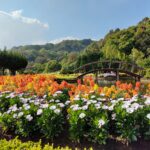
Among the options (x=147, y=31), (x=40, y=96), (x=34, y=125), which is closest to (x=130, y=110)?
(x=34, y=125)

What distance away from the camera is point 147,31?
53.4 meters

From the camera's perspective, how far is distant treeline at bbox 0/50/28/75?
102ft

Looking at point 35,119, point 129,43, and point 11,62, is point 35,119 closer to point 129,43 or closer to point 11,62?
point 11,62

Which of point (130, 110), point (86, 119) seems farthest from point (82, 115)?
point (130, 110)

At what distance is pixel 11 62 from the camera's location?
1228 inches

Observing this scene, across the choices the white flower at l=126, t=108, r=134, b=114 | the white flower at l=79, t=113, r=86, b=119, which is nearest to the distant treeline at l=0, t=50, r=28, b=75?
the white flower at l=79, t=113, r=86, b=119

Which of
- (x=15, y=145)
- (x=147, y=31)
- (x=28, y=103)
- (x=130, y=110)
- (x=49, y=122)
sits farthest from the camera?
(x=147, y=31)

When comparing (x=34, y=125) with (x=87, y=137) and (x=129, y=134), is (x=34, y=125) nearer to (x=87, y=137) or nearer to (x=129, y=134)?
(x=87, y=137)

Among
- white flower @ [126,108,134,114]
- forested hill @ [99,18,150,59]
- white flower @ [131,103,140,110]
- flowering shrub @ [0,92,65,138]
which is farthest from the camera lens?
forested hill @ [99,18,150,59]

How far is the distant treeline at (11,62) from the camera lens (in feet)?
102

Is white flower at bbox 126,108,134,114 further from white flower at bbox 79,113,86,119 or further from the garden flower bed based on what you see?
white flower at bbox 79,113,86,119

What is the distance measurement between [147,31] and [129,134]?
50.3m

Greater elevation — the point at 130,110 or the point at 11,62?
the point at 130,110

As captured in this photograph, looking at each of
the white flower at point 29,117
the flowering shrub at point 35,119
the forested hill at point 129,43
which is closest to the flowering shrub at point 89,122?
the flowering shrub at point 35,119
